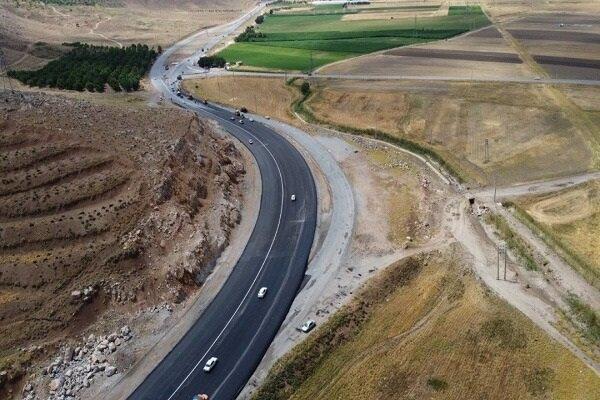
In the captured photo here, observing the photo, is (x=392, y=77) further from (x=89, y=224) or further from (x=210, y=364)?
(x=210, y=364)

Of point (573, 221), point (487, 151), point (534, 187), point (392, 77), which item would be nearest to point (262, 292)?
point (573, 221)

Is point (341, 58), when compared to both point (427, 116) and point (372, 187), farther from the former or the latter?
point (372, 187)

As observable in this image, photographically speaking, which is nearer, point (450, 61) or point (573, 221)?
point (573, 221)

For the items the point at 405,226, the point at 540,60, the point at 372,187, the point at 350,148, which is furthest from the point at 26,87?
the point at 540,60

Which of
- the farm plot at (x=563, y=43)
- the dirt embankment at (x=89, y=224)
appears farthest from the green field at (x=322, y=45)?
the dirt embankment at (x=89, y=224)

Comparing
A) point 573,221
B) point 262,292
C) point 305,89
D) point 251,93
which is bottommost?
point 262,292

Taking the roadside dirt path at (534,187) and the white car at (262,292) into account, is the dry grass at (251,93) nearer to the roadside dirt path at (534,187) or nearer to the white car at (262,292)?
the roadside dirt path at (534,187)
